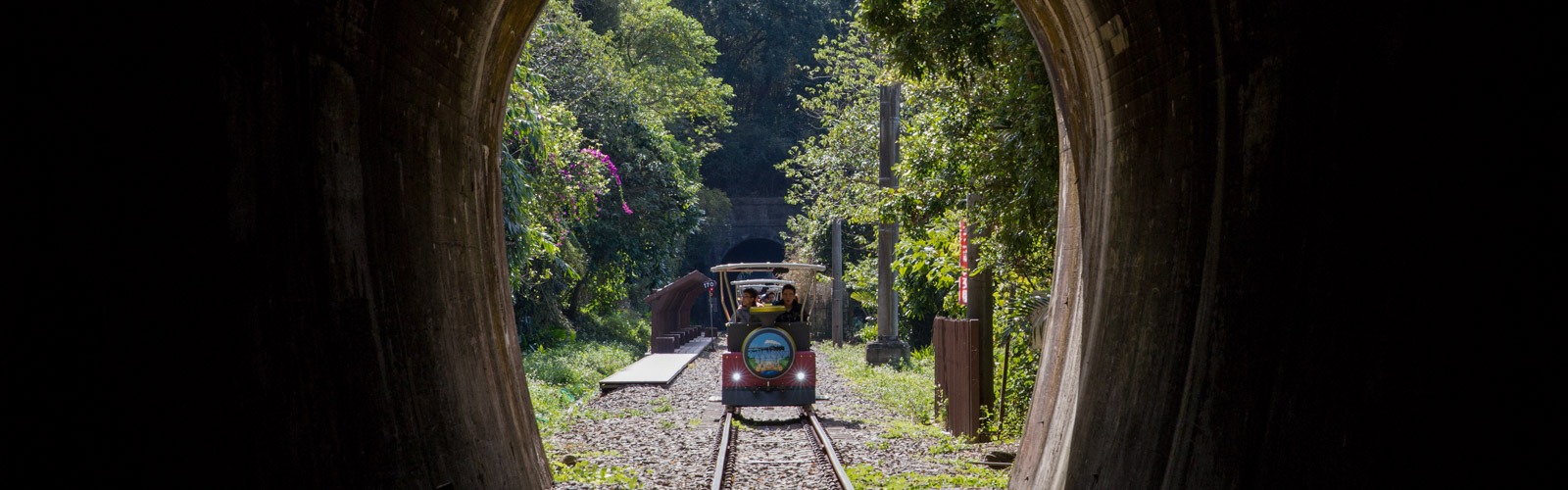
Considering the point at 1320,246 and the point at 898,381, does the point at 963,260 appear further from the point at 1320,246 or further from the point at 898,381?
the point at 1320,246

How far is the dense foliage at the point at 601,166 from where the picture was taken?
20.5 meters

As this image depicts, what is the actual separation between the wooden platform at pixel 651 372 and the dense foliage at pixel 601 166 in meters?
2.14

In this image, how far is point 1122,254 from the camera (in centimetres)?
666

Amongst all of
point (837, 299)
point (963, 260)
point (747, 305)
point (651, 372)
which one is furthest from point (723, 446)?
point (837, 299)

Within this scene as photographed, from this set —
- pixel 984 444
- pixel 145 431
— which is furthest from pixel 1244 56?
pixel 984 444

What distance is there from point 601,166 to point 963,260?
15.6 meters

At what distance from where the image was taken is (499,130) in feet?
30.2

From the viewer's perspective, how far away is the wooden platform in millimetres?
20656

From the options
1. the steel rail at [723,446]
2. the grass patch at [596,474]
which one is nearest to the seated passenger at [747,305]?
the steel rail at [723,446]

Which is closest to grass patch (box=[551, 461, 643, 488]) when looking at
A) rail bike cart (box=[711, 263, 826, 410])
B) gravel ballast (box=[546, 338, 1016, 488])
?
gravel ballast (box=[546, 338, 1016, 488])

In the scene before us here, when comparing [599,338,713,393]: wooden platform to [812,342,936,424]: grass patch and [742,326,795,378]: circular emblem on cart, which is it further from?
[742,326,795,378]: circular emblem on cart

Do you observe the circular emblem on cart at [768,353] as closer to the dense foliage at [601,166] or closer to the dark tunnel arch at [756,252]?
the dense foliage at [601,166]

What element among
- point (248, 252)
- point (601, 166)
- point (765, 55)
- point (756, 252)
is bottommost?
point (248, 252)

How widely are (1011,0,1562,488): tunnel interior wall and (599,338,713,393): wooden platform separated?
14420 millimetres
